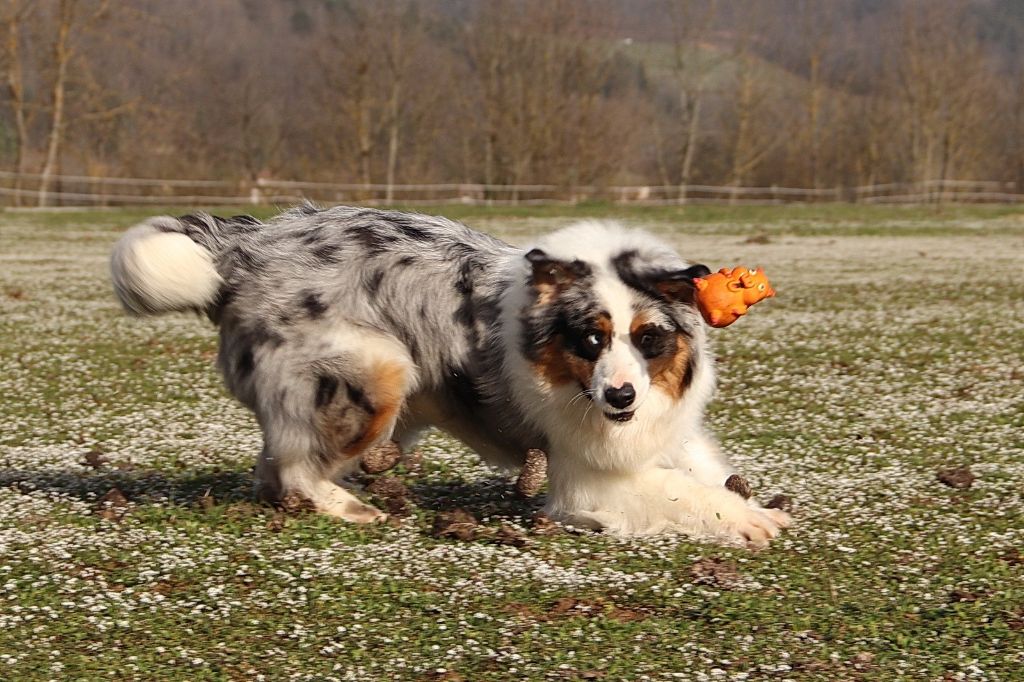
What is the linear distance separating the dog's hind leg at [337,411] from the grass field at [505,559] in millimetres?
338

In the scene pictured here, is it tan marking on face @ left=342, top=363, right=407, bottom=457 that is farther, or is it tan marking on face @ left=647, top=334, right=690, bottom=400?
tan marking on face @ left=342, top=363, right=407, bottom=457

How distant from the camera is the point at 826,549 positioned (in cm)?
655

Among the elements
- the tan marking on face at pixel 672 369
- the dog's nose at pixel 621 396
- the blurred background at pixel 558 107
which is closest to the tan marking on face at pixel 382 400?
the dog's nose at pixel 621 396

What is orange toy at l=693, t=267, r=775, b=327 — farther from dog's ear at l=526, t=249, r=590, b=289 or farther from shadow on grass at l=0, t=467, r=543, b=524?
shadow on grass at l=0, t=467, r=543, b=524

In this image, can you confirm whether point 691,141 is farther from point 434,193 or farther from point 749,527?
point 749,527

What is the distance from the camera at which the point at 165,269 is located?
699cm

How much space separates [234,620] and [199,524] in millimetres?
1497

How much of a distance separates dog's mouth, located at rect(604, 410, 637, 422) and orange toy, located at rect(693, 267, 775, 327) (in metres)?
0.71

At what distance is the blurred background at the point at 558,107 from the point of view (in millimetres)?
55909

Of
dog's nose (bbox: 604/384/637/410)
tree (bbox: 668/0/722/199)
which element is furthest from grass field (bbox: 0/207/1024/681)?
tree (bbox: 668/0/722/199)

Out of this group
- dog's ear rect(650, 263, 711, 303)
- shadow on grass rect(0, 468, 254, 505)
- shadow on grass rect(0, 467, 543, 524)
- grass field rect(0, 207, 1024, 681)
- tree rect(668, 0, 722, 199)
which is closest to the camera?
grass field rect(0, 207, 1024, 681)

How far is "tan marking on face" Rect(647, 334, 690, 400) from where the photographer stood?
646 cm

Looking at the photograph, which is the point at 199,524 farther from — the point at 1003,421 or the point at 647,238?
the point at 1003,421

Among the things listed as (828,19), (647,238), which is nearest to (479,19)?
(828,19)
